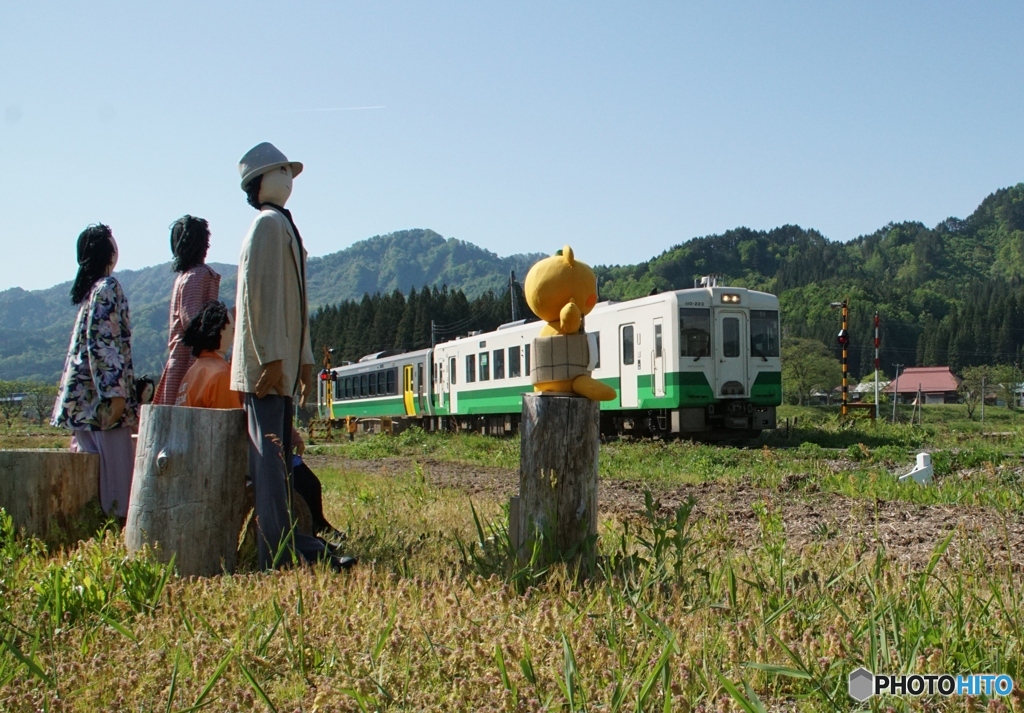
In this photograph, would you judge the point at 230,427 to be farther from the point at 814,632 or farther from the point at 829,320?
the point at 829,320

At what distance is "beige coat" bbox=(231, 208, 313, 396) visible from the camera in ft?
13.3

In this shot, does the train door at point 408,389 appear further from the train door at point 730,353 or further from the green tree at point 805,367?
the green tree at point 805,367

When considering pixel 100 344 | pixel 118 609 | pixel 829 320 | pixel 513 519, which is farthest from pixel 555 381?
pixel 829 320

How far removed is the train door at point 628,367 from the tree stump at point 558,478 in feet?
46.1

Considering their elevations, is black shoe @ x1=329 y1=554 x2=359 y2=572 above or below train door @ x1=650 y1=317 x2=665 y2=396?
below

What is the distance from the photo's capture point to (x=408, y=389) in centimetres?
3119

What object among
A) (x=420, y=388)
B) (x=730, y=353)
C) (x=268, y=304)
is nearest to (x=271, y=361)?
(x=268, y=304)

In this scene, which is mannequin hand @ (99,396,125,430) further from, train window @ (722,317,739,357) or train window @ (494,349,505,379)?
train window @ (494,349,505,379)

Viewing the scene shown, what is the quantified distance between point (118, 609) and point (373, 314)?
8573cm

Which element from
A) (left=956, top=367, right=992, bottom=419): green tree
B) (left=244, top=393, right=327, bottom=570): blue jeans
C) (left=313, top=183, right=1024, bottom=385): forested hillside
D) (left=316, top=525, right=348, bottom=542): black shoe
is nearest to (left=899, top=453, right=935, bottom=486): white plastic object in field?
→ (left=316, top=525, right=348, bottom=542): black shoe

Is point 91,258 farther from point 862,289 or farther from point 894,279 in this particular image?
point 894,279

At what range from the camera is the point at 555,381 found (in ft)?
14.0

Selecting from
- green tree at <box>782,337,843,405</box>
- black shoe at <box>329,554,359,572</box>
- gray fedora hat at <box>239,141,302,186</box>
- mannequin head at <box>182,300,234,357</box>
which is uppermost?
green tree at <box>782,337,843,405</box>

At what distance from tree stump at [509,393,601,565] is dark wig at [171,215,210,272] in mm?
2210
